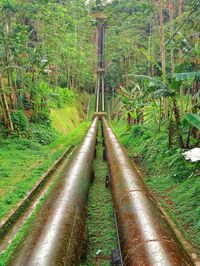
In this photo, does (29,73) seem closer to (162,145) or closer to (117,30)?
(162,145)

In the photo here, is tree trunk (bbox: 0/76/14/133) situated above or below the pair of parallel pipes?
above

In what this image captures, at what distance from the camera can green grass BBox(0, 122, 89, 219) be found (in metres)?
9.02

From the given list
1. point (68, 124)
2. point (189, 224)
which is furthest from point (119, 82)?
point (189, 224)

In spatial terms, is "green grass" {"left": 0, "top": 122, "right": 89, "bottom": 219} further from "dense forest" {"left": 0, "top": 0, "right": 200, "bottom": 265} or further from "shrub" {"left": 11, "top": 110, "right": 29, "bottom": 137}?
"shrub" {"left": 11, "top": 110, "right": 29, "bottom": 137}

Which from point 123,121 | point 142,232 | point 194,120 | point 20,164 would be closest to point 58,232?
point 142,232

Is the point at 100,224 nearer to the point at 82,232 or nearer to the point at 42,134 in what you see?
the point at 82,232

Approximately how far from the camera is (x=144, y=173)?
1162 centimetres

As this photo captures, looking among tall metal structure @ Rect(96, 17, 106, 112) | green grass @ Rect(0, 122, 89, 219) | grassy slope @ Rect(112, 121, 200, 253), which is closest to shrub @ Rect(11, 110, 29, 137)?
green grass @ Rect(0, 122, 89, 219)

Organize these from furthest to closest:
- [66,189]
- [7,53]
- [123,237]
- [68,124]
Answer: [68,124] < [7,53] < [66,189] < [123,237]

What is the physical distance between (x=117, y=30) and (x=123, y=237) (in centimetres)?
3829

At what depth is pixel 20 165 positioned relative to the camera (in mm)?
12555

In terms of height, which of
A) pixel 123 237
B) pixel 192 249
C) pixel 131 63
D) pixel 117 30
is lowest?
pixel 192 249

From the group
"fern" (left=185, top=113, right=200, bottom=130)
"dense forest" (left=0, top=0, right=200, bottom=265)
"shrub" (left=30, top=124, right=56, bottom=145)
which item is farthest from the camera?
"shrub" (left=30, top=124, right=56, bottom=145)

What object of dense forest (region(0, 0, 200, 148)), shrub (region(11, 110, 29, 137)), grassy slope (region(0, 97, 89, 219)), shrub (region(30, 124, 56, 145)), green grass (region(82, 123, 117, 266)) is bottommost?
green grass (region(82, 123, 117, 266))
